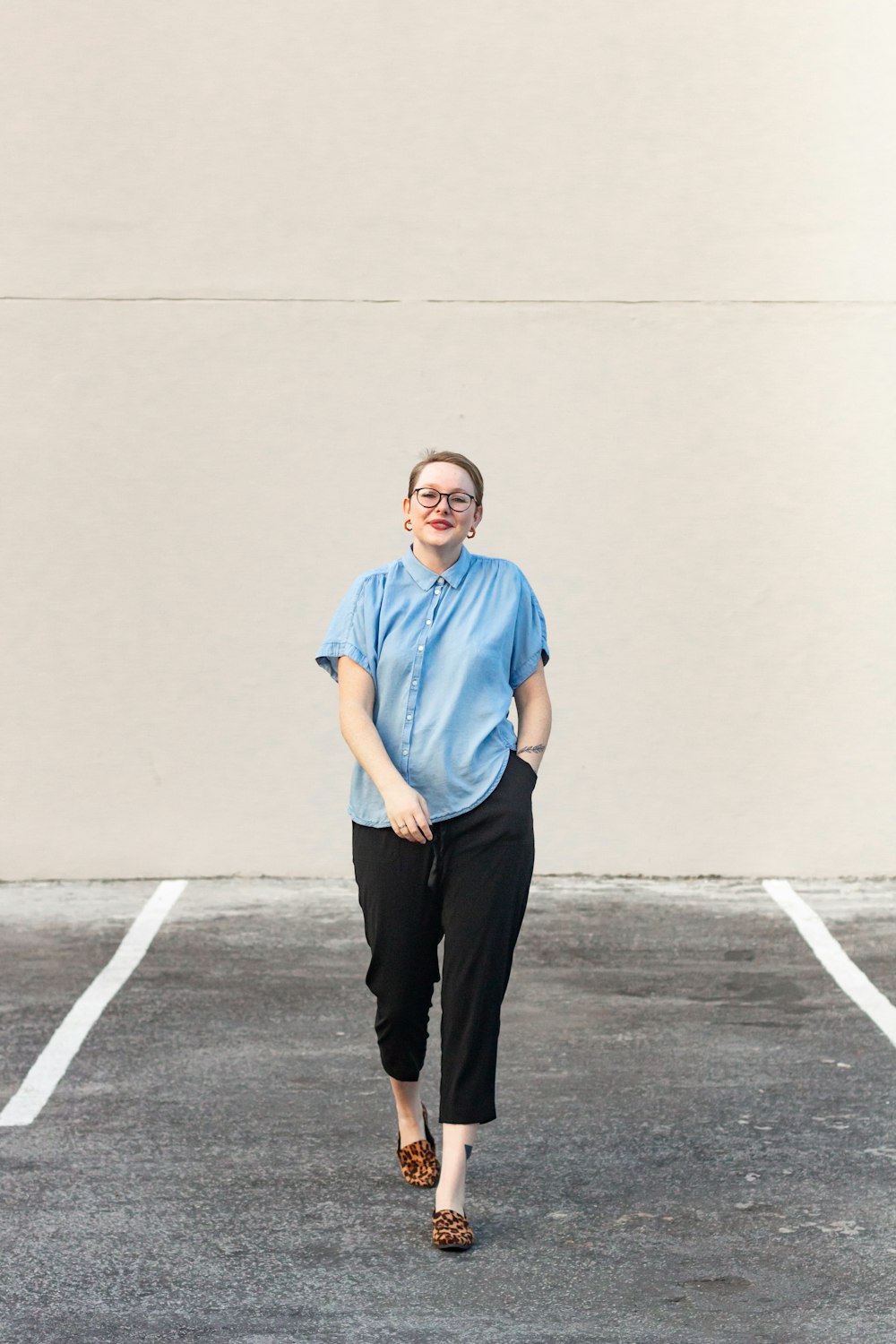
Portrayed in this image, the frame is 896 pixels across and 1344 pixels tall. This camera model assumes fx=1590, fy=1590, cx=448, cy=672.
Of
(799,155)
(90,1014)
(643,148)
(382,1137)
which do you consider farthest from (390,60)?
(382,1137)

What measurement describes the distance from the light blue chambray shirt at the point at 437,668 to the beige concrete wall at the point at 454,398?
4.41m

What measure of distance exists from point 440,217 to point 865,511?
279 cm

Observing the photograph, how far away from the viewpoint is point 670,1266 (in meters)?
3.89

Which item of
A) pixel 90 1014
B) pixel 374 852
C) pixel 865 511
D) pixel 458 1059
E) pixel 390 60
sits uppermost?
pixel 390 60

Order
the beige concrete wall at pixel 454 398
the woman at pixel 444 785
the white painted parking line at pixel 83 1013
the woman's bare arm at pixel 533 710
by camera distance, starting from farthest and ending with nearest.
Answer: the beige concrete wall at pixel 454 398, the white painted parking line at pixel 83 1013, the woman's bare arm at pixel 533 710, the woman at pixel 444 785

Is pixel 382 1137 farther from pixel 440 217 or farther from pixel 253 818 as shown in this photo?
→ pixel 440 217

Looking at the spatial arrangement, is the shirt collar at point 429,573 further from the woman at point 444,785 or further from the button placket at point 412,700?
the button placket at point 412,700

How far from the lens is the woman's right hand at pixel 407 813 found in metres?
3.91

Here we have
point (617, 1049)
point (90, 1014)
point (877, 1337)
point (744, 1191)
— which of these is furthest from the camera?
point (90, 1014)

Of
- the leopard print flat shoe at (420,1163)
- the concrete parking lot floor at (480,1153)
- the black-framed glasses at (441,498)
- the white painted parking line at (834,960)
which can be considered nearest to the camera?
the concrete parking lot floor at (480,1153)

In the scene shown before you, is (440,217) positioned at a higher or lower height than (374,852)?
higher

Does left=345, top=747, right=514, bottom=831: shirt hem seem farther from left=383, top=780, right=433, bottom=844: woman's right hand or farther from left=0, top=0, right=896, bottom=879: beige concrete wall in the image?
left=0, top=0, right=896, bottom=879: beige concrete wall

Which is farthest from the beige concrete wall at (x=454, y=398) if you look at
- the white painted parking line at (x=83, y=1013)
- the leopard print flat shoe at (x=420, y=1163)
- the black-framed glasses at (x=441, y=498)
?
the black-framed glasses at (x=441, y=498)

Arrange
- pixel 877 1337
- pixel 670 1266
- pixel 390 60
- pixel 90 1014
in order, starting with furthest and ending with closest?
pixel 390 60
pixel 90 1014
pixel 670 1266
pixel 877 1337
